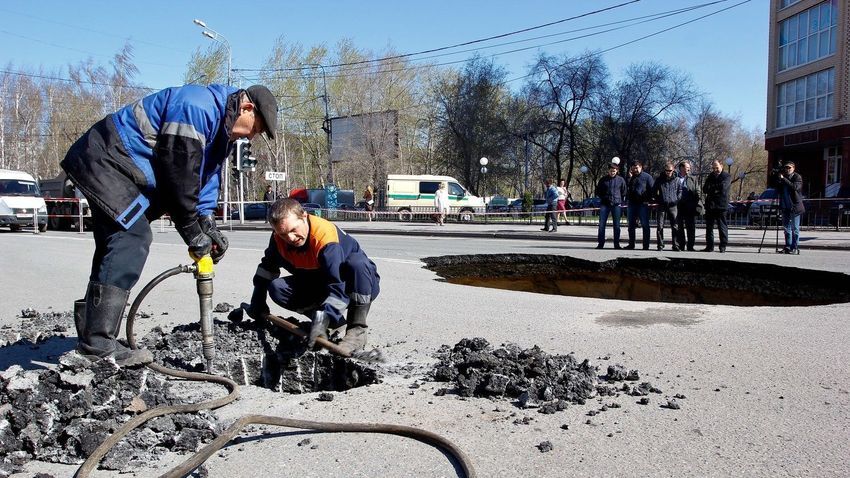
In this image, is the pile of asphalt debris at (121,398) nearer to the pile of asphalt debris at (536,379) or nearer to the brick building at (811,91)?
the pile of asphalt debris at (536,379)

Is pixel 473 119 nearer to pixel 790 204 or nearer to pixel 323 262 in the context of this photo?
pixel 790 204

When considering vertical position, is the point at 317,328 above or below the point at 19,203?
below

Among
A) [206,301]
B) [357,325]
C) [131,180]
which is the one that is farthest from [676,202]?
[131,180]

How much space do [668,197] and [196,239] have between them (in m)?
11.1

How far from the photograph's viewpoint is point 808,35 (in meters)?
33.5

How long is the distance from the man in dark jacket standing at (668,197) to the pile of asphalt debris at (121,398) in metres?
10.5

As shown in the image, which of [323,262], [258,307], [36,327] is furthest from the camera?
[36,327]

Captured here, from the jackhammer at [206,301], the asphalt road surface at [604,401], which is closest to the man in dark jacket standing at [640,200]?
the asphalt road surface at [604,401]

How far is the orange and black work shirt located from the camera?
13.4 ft

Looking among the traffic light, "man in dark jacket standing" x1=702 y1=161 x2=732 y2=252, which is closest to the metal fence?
the traffic light

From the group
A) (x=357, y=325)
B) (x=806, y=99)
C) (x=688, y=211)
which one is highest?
(x=806, y=99)

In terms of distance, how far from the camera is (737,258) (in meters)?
10.7

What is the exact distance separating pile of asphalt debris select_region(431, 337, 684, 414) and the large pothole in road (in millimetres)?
4413

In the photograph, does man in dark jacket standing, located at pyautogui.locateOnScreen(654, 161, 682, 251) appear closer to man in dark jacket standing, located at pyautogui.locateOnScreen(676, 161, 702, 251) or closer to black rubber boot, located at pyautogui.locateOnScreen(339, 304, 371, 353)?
man in dark jacket standing, located at pyautogui.locateOnScreen(676, 161, 702, 251)
